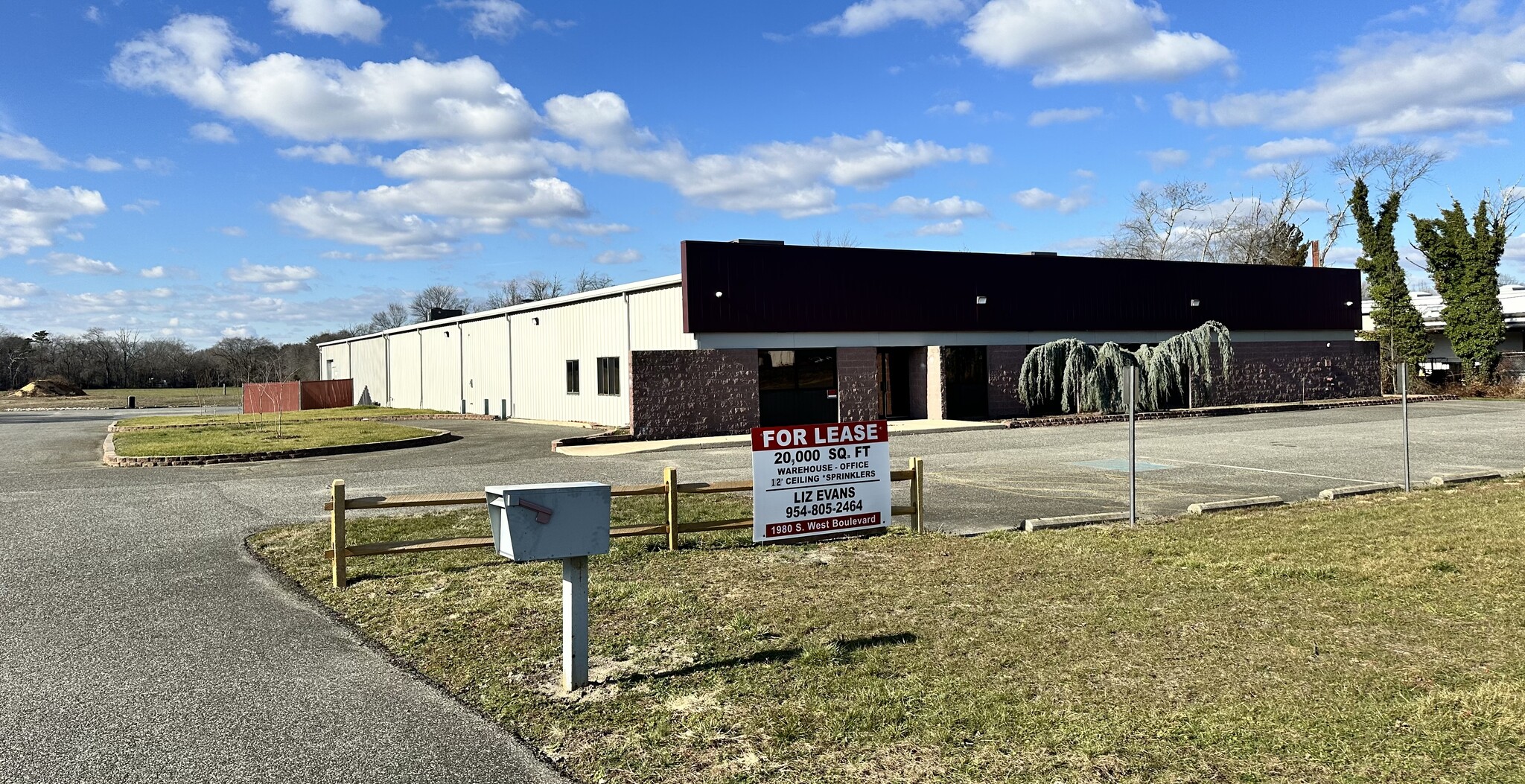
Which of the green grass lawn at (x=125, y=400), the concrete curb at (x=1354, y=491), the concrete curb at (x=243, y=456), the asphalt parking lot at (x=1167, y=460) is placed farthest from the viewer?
the green grass lawn at (x=125, y=400)

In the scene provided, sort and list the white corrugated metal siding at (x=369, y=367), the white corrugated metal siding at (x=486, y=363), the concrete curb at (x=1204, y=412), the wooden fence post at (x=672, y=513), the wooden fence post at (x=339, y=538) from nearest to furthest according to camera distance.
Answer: the wooden fence post at (x=339, y=538) → the wooden fence post at (x=672, y=513) → the concrete curb at (x=1204, y=412) → the white corrugated metal siding at (x=486, y=363) → the white corrugated metal siding at (x=369, y=367)

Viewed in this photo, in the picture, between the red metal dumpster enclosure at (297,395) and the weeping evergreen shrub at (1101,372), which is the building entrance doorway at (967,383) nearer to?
the weeping evergreen shrub at (1101,372)

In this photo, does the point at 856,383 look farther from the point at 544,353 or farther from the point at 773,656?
the point at 773,656

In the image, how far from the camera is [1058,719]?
523cm

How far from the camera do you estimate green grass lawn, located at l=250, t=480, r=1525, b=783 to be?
486 cm

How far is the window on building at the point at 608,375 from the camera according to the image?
2933 cm

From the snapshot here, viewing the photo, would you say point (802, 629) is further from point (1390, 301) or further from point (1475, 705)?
point (1390, 301)

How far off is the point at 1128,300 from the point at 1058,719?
29817 millimetres

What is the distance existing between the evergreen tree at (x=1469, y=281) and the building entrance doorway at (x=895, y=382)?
25752 millimetres

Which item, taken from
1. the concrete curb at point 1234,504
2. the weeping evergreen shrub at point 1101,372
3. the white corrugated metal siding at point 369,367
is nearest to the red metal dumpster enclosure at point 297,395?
the white corrugated metal siding at point 369,367

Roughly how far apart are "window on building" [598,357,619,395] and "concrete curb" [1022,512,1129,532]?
19.3 m

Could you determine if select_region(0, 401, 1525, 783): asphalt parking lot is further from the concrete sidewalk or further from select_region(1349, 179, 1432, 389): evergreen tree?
select_region(1349, 179, 1432, 389): evergreen tree

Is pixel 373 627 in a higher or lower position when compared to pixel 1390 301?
lower

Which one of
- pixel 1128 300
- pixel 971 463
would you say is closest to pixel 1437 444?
pixel 971 463
